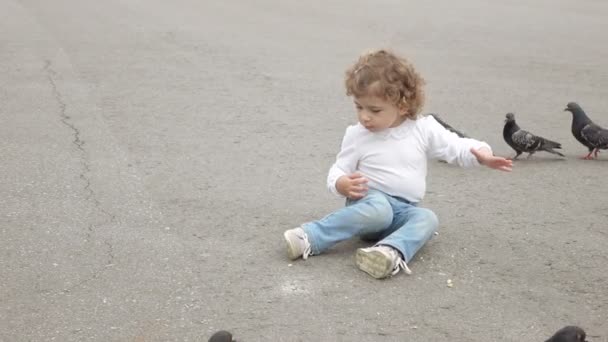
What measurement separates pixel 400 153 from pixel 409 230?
46 centimetres

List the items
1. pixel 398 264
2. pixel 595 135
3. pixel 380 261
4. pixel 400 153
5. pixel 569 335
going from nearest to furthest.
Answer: pixel 569 335
pixel 380 261
pixel 398 264
pixel 400 153
pixel 595 135

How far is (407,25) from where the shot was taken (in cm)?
1348

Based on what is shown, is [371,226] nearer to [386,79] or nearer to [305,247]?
[305,247]

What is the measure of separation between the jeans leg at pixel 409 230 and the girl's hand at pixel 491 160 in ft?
1.40

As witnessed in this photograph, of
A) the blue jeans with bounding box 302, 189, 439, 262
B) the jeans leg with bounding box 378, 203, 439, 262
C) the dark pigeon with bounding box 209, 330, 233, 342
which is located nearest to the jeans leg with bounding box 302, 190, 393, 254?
the blue jeans with bounding box 302, 189, 439, 262

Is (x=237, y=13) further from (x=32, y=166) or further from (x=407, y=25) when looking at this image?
(x=32, y=166)

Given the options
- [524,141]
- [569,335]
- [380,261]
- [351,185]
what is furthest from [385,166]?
[524,141]

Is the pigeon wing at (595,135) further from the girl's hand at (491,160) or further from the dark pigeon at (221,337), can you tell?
the dark pigeon at (221,337)

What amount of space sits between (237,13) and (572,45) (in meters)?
5.47

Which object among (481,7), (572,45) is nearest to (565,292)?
(572,45)

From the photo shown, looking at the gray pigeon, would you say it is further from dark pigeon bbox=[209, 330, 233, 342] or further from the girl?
dark pigeon bbox=[209, 330, 233, 342]

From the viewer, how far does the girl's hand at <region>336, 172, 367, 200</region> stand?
4562 millimetres

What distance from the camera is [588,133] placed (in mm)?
7168

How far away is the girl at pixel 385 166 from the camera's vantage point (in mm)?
4531
